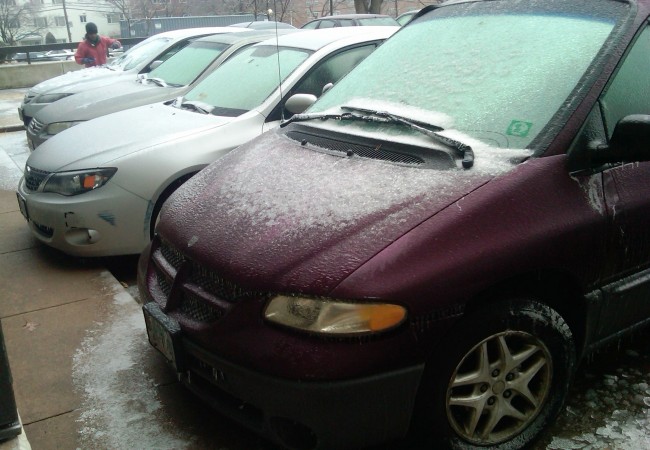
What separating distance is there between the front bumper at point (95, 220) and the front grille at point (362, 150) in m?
1.71

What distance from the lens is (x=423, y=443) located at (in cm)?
240

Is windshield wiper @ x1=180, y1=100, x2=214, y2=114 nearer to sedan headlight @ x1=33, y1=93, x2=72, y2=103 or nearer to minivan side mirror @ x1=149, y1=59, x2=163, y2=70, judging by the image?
minivan side mirror @ x1=149, y1=59, x2=163, y2=70

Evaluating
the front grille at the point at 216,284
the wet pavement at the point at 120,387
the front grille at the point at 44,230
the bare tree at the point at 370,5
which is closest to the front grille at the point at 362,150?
the front grille at the point at 216,284

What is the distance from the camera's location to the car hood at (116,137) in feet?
15.1

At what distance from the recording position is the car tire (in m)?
2.33

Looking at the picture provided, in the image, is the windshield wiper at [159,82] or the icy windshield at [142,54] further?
the icy windshield at [142,54]

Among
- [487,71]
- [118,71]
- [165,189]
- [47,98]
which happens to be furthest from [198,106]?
[47,98]

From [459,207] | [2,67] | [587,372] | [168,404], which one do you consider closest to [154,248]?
[168,404]

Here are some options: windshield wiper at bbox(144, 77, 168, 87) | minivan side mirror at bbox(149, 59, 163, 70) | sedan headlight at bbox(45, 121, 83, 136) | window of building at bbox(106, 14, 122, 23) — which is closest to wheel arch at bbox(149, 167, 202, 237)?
windshield wiper at bbox(144, 77, 168, 87)

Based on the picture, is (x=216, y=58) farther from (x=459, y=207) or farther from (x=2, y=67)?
(x=2, y=67)

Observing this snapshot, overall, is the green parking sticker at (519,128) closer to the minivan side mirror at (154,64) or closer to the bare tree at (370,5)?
the minivan side mirror at (154,64)

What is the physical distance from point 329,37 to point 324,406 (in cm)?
400

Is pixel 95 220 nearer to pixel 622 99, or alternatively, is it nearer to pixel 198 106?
pixel 198 106

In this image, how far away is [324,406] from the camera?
7.20ft
